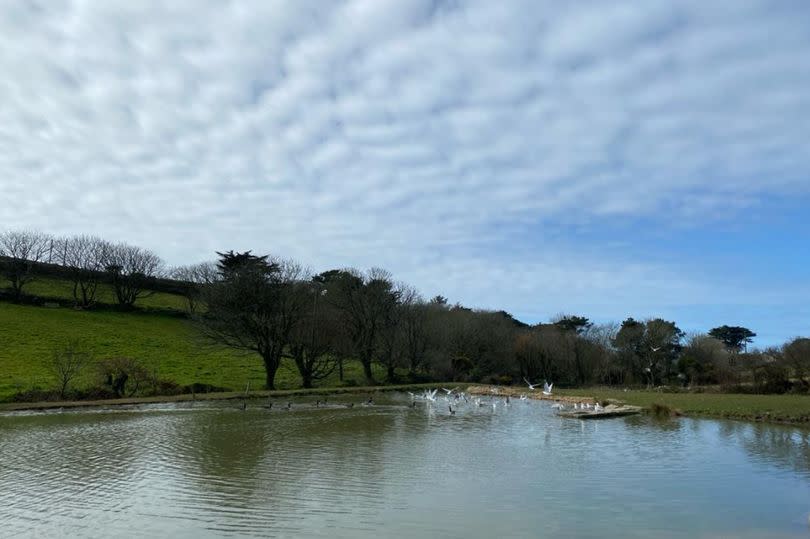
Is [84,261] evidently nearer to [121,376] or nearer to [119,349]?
[119,349]

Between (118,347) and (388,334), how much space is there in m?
23.2

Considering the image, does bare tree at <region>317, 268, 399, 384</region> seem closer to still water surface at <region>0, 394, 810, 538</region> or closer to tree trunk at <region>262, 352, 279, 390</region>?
tree trunk at <region>262, 352, 279, 390</region>

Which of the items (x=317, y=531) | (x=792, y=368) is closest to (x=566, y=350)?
(x=792, y=368)

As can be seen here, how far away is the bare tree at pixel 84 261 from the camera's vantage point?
2798 inches

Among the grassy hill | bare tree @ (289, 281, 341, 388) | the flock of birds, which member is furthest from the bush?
bare tree @ (289, 281, 341, 388)

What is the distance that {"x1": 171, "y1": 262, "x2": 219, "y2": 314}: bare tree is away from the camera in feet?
213

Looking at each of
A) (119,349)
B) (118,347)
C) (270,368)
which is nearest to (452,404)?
(270,368)

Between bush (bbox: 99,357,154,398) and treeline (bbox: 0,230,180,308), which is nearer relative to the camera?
bush (bbox: 99,357,154,398)

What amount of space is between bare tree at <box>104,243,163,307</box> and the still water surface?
167ft

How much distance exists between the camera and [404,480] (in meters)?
13.6

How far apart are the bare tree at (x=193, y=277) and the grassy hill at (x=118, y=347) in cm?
345

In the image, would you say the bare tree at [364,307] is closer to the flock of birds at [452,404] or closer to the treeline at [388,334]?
the treeline at [388,334]

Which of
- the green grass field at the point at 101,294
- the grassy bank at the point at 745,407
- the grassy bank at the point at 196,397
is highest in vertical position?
the green grass field at the point at 101,294

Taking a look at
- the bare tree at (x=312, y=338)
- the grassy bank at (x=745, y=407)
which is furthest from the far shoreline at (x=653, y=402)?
the bare tree at (x=312, y=338)
